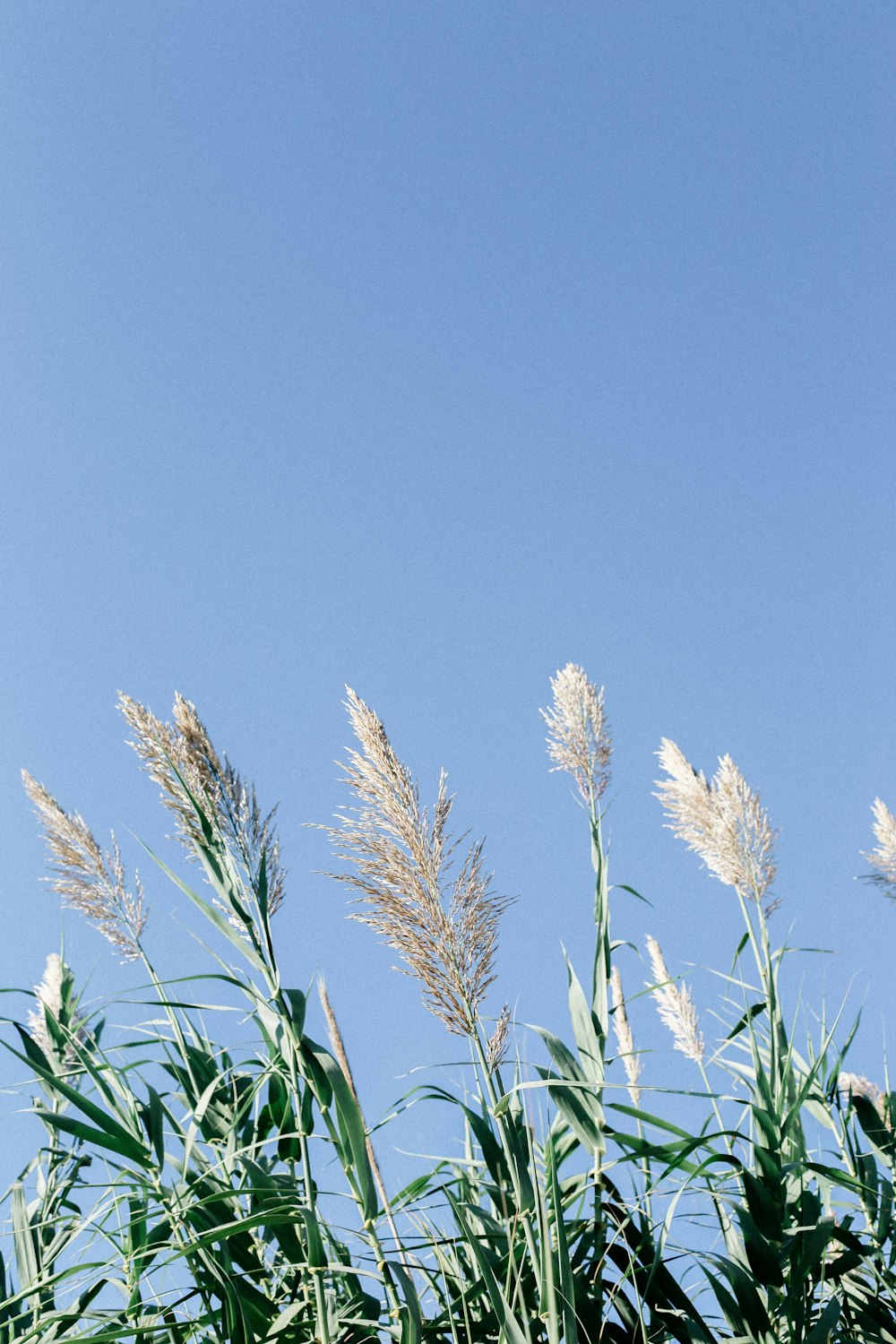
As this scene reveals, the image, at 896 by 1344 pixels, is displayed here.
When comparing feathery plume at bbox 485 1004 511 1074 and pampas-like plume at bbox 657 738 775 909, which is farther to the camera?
pampas-like plume at bbox 657 738 775 909

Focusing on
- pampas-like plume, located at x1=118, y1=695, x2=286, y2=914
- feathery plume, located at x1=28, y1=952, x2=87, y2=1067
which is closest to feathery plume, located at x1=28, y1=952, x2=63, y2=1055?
feathery plume, located at x1=28, y1=952, x2=87, y2=1067

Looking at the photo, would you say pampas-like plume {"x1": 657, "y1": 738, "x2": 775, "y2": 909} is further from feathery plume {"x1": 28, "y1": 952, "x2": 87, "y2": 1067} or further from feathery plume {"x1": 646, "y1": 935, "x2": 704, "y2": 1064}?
feathery plume {"x1": 28, "y1": 952, "x2": 87, "y2": 1067}

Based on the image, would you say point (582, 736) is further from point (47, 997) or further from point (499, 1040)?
point (47, 997)

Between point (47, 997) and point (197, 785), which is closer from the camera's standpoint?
point (197, 785)

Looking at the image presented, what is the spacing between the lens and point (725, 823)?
2400mm

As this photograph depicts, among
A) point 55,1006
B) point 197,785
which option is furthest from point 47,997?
point 197,785

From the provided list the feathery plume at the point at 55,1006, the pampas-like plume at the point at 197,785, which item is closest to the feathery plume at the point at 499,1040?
the pampas-like plume at the point at 197,785

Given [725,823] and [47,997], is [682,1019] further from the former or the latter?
[47,997]

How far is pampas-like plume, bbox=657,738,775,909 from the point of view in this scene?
2357mm

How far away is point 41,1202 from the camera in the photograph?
6.77ft

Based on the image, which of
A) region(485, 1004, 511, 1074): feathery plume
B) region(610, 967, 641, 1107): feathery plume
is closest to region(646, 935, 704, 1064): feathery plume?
region(610, 967, 641, 1107): feathery plume

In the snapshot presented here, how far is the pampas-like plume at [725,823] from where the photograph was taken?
2.36 metres

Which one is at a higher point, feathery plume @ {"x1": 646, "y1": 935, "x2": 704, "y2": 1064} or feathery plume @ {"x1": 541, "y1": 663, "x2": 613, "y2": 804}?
feathery plume @ {"x1": 541, "y1": 663, "x2": 613, "y2": 804}

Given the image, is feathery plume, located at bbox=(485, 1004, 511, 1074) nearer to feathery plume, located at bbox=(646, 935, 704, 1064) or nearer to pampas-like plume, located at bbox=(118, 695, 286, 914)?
pampas-like plume, located at bbox=(118, 695, 286, 914)
